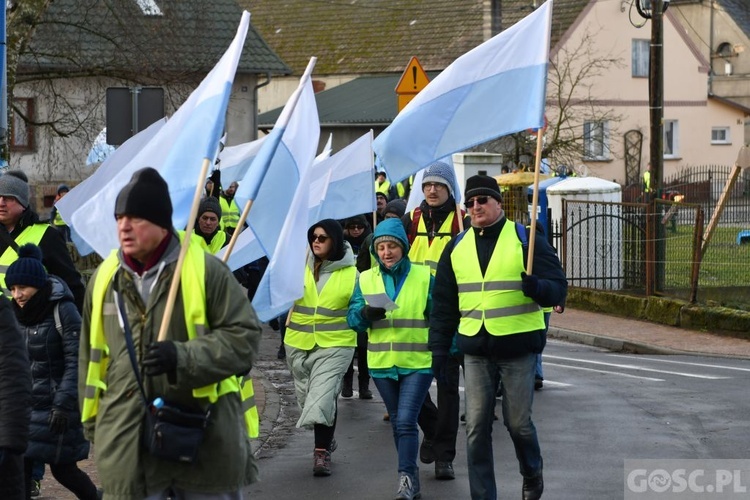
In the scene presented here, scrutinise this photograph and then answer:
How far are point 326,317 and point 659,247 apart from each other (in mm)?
10868

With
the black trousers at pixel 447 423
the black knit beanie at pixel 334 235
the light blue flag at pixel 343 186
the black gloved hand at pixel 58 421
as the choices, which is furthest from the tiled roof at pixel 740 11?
the black gloved hand at pixel 58 421

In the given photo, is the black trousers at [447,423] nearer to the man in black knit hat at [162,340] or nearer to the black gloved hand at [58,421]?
the black gloved hand at [58,421]

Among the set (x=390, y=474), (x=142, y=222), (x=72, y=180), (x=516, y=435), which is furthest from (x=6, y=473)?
(x=72, y=180)

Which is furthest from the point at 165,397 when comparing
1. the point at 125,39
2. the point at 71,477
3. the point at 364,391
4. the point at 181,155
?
the point at 125,39

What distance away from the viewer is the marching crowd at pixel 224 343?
485cm

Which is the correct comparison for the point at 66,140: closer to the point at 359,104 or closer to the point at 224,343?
the point at 359,104

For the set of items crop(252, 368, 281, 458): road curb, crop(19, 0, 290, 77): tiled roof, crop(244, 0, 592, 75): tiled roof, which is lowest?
crop(252, 368, 281, 458): road curb

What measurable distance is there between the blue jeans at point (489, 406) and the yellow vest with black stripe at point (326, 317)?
1.84 meters

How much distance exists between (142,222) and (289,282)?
7.79 feet

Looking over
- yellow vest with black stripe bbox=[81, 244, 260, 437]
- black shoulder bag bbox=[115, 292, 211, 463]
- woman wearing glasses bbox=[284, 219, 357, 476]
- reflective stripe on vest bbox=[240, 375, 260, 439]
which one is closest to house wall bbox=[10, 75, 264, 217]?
woman wearing glasses bbox=[284, 219, 357, 476]

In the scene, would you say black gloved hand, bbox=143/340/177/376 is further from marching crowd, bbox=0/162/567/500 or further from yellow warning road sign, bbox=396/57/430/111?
yellow warning road sign, bbox=396/57/430/111

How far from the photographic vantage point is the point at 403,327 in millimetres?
8438

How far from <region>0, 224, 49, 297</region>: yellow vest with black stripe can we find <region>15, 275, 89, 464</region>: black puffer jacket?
41.8 inches

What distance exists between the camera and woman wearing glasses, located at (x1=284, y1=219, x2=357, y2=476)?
896 cm
